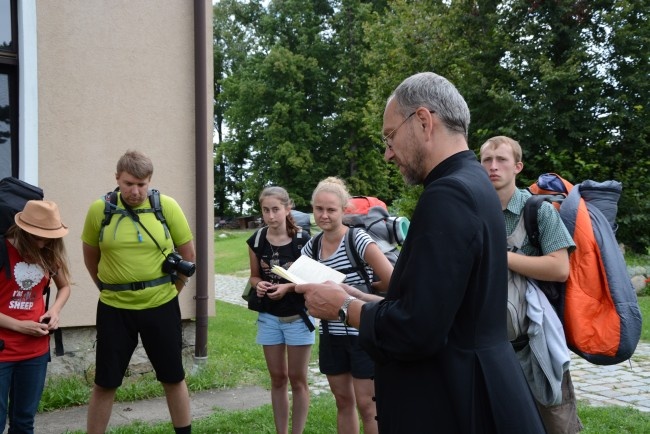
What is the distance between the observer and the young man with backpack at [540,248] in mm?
3064

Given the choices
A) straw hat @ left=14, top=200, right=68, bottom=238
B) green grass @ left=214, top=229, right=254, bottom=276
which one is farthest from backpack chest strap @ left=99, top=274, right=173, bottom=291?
green grass @ left=214, top=229, right=254, bottom=276

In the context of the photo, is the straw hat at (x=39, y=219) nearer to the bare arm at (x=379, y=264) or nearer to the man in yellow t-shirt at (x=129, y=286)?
the man in yellow t-shirt at (x=129, y=286)

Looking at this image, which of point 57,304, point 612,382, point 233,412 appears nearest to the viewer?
point 57,304

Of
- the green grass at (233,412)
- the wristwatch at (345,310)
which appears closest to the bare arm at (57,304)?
the green grass at (233,412)

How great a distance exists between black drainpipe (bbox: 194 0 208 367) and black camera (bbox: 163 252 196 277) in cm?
218

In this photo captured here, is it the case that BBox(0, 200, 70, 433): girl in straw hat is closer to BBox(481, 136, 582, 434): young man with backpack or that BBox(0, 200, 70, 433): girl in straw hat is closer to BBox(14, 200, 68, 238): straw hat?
BBox(14, 200, 68, 238): straw hat

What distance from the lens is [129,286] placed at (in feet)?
13.9

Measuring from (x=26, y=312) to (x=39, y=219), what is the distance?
1.82ft

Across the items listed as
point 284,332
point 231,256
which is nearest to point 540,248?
point 284,332

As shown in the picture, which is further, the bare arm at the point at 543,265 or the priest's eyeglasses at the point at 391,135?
the bare arm at the point at 543,265

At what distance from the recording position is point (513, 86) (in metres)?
17.4

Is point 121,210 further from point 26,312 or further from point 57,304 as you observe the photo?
point 26,312

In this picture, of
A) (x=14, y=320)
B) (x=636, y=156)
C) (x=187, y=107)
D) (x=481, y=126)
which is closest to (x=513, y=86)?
(x=481, y=126)

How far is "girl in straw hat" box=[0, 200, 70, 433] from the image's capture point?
3633mm
